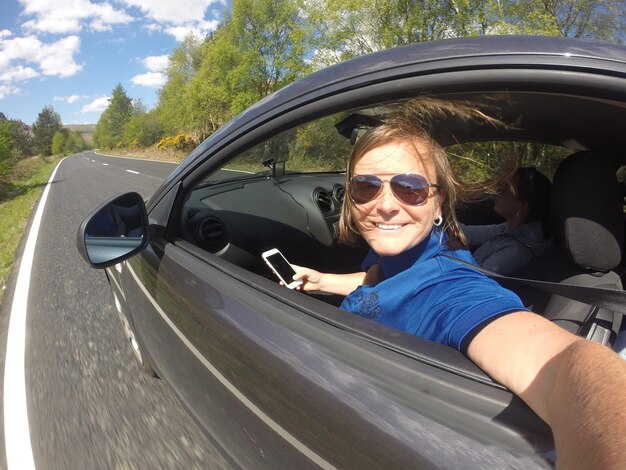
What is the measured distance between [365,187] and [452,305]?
48 centimetres

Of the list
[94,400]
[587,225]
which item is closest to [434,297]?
[587,225]

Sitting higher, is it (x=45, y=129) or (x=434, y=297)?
(x=45, y=129)

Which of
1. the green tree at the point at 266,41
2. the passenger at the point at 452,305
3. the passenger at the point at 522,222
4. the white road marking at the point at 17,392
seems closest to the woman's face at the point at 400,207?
the passenger at the point at 452,305

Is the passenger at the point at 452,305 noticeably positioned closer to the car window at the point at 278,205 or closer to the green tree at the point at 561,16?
the car window at the point at 278,205

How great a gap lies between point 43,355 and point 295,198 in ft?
7.79

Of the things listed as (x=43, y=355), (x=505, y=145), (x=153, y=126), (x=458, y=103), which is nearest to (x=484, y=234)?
(x=505, y=145)

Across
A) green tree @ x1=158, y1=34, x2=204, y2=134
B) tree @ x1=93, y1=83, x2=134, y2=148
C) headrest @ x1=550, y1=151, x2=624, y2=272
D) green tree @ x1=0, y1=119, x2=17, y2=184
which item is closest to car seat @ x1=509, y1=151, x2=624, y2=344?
headrest @ x1=550, y1=151, x2=624, y2=272

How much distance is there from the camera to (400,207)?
1.23 m

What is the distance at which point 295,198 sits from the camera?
2824 millimetres

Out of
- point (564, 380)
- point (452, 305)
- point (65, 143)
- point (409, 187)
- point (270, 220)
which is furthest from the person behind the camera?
point (65, 143)

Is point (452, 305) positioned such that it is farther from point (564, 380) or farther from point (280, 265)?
point (280, 265)

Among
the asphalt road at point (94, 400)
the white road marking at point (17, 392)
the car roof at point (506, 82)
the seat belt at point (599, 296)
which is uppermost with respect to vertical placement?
the car roof at point (506, 82)

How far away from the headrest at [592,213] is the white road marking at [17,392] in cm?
271

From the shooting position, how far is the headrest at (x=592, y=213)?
1276 millimetres
